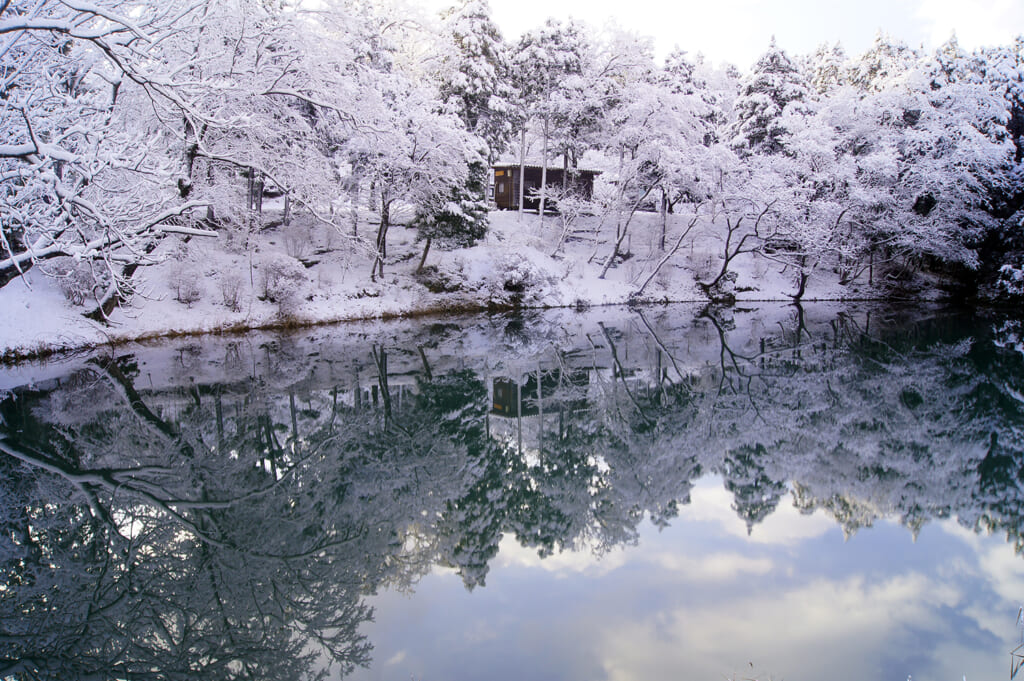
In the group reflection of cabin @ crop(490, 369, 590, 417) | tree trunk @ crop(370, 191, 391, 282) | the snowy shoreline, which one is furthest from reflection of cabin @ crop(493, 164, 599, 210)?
reflection of cabin @ crop(490, 369, 590, 417)

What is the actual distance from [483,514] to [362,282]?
19470 millimetres

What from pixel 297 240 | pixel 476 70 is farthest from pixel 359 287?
pixel 476 70

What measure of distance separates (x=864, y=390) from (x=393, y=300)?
1720 centimetres

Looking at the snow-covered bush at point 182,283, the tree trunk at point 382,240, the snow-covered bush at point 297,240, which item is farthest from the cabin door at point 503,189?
the snow-covered bush at point 182,283

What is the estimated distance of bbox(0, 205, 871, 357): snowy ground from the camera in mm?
17453

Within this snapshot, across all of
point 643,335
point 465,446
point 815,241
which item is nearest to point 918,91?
point 815,241

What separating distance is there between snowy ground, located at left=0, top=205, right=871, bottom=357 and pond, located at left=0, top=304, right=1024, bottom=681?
183 inches

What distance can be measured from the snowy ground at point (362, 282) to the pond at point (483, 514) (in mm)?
4654

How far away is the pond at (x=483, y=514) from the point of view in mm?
4145

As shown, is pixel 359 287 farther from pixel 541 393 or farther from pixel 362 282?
pixel 541 393

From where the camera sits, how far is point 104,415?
9.88 meters

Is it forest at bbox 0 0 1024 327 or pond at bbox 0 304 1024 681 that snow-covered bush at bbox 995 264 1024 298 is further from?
pond at bbox 0 304 1024 681

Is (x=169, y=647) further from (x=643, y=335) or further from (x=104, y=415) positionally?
(x=643, y=335)

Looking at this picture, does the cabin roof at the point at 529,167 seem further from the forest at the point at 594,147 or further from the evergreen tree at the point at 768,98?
the evergreen tree at the point at 768,98
